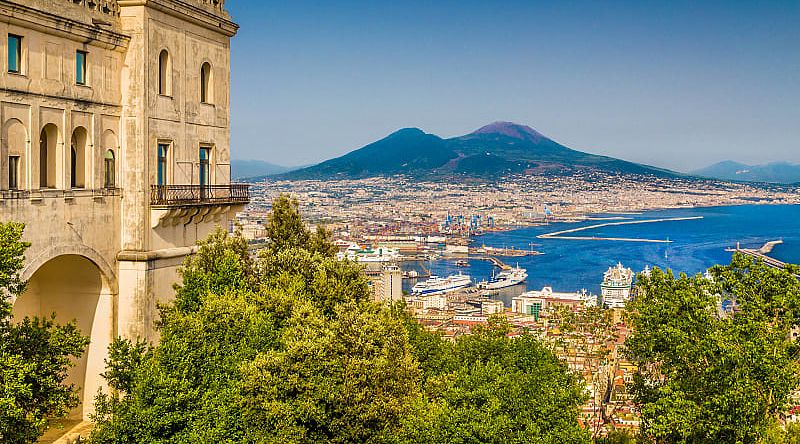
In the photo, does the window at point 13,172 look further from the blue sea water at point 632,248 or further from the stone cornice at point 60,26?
the blue sea water at point 632,248

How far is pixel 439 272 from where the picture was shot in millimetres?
114250

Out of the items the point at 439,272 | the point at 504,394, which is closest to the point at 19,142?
the point at 504,394

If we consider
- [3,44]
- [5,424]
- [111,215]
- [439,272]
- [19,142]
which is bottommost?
[439,272]

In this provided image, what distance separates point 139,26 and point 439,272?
99331 millimetres

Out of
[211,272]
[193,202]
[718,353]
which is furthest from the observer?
[193,202]

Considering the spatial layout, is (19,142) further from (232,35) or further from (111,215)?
(232,35)

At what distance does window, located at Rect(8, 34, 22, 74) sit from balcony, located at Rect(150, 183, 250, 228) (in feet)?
11.0

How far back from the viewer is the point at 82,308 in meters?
16.1

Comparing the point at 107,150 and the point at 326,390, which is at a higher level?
the point at 107,150

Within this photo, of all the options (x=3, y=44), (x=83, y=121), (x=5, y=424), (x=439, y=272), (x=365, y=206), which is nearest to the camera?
(x=5, y=424)

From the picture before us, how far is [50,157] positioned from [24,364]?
431 centimetres

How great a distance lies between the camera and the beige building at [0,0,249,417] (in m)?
14.0

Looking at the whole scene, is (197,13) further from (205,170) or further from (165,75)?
(205,170)

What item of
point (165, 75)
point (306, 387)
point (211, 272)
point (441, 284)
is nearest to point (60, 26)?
point (165, 75)
